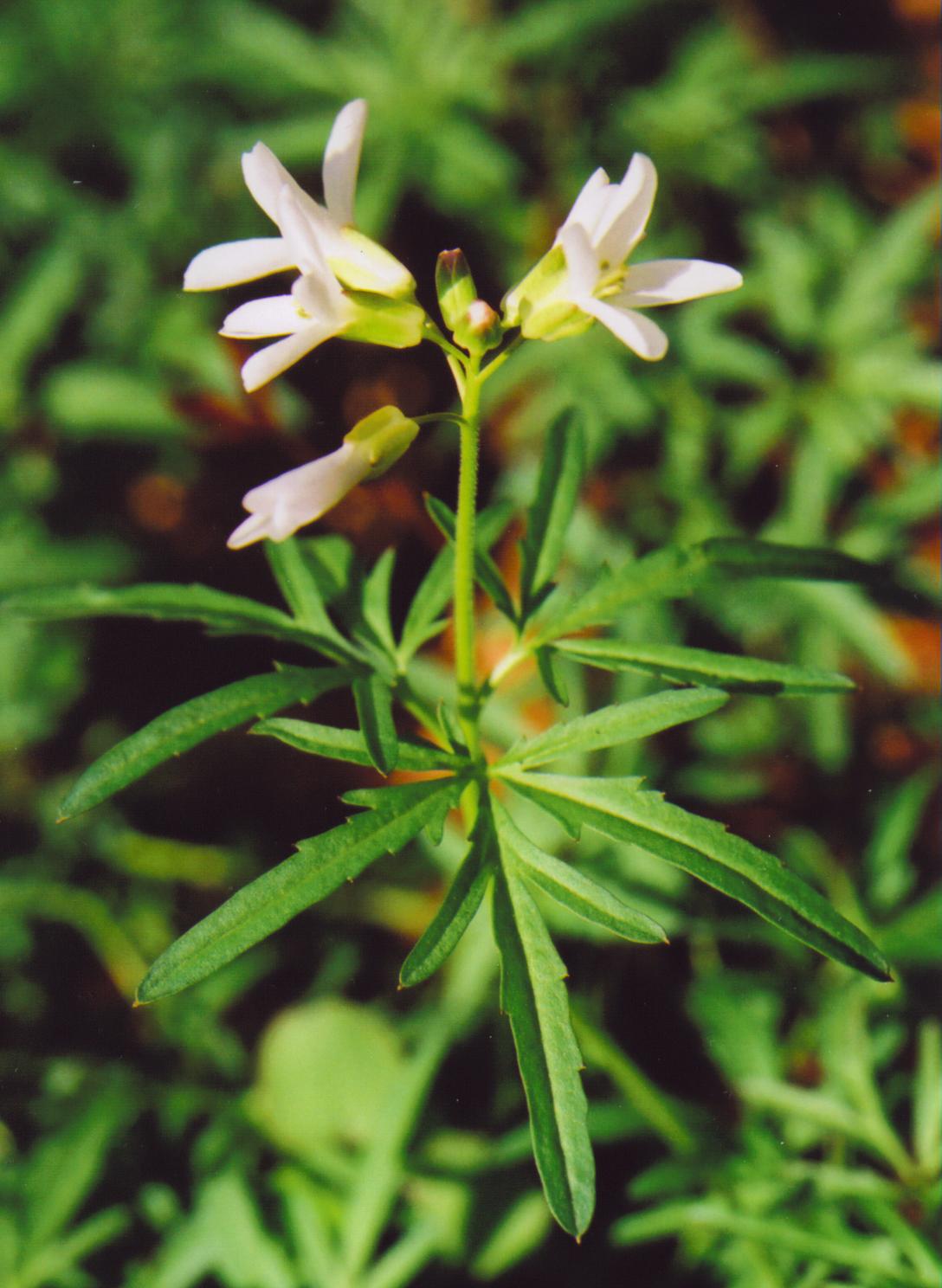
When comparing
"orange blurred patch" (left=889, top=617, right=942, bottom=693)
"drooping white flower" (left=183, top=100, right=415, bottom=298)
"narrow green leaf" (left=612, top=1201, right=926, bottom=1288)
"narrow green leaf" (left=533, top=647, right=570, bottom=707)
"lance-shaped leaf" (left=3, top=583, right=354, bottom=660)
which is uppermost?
"drooping white flower" (left=183, top=100, right=415, bottom=298)

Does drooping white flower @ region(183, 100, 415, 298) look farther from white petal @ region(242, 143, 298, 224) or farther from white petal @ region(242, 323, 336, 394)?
white petal @ region(242, 323, 336, 394)

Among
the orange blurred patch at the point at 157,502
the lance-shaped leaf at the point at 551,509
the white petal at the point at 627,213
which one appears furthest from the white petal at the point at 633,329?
the orange blurred patch at the point at 157,502

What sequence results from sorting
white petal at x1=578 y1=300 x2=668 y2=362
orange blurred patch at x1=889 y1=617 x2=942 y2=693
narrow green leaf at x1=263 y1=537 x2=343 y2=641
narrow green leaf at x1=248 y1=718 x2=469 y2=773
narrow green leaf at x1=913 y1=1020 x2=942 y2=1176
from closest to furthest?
1. white petal at x1=578 y1=300 x2=668 y2=362
2. narrow green leaf at x1=248 y1=718 x2=469 y2=773
3. narrow green leaf at x1=263 y1=537 x2=343 y2=641
4. narrow green leaf at x1=913 y1=1020 x2=942 y2=1176
5. orange blurred patch at x1=889 y1=617 x2=942 y2=693

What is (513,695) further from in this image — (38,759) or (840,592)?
(38,759)

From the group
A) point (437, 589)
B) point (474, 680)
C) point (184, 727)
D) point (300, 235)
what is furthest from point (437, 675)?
point (300, 235)

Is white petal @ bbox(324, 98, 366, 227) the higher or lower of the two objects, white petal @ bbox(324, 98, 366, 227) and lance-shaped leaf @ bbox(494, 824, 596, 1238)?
the higher

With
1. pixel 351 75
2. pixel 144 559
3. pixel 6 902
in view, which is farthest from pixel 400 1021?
pixel 351 75

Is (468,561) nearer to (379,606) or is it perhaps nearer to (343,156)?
(379,606)

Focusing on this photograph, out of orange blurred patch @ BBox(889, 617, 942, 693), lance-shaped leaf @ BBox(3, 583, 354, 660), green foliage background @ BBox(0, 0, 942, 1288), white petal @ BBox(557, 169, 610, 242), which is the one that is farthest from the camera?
orange blurred patch @ BBox(889, 617, 942, 693)

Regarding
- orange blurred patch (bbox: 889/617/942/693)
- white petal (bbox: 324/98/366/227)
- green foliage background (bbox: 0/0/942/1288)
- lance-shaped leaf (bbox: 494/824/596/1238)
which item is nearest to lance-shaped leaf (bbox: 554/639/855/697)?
lance-shaped leaf (bbox: 494/824/596/1238)
